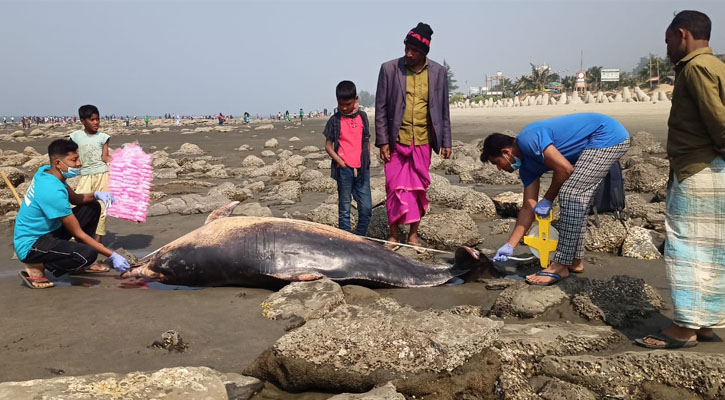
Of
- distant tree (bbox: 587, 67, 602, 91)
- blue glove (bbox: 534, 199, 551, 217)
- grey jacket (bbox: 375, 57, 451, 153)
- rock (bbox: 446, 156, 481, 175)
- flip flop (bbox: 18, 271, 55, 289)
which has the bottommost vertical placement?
flip flop (bbox: 18, 271, 55, 289)

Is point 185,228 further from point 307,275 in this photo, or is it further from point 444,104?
point 444,104

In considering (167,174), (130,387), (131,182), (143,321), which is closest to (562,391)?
(130,387)

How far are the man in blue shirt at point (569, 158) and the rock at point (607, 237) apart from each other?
3.23 feet

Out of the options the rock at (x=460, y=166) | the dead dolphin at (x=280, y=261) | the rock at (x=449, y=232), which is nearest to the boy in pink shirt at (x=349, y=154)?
the rock at (x=449, y=232)

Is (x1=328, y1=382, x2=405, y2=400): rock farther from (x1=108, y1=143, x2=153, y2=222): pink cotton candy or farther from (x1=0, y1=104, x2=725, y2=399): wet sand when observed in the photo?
(x1=108, y1=143, x2=153, y2=222): pink cotton candy

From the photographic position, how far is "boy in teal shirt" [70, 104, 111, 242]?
6.27 meters

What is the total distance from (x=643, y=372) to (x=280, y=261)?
292 cm

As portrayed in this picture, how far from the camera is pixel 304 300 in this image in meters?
4.10

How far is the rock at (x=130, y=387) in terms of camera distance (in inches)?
98.3

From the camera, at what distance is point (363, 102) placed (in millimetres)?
195375

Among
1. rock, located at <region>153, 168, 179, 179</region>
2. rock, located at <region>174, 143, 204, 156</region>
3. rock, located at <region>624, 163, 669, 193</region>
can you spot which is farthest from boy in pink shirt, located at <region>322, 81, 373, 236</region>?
rock, located at <region>174, 143, 204, 156</region>

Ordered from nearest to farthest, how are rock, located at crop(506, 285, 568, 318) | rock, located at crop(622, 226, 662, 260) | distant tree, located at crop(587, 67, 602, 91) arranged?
rock, located at crop(506, 285, 568, 318), rock, located at crop(622, 226, 662, 260), distant tree, located at crop(587, 67, 602, 91)

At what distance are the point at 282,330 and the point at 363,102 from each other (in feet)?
640

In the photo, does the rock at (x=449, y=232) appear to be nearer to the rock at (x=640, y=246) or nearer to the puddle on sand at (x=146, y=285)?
the rock at (x=640, y=246)
